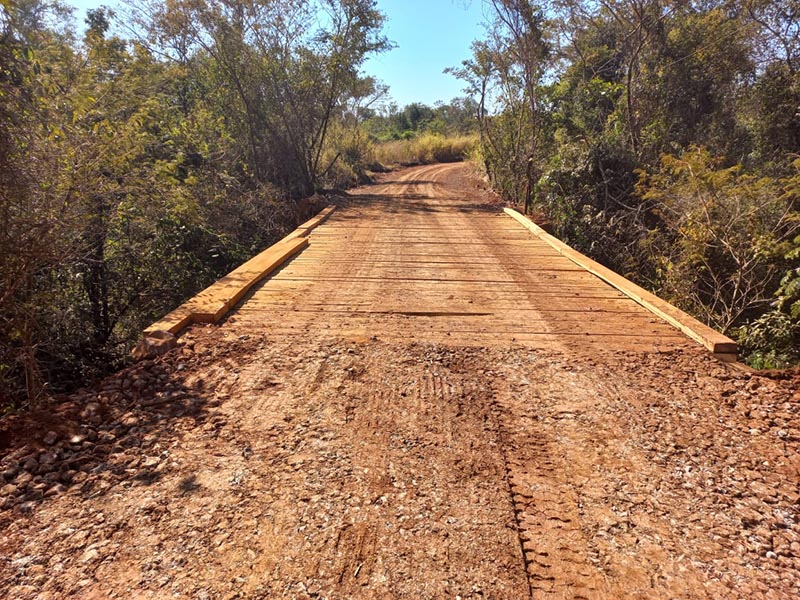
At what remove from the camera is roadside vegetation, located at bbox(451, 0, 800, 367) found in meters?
5.64

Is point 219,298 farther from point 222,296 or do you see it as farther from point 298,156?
point 298,156

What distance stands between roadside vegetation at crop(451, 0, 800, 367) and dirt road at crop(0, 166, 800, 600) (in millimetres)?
2019

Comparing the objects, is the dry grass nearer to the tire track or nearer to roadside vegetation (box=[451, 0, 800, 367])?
roadside vegetation (box=[451, 0, 800, 367])

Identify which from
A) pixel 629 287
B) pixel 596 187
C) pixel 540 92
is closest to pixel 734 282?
pixel 629 287

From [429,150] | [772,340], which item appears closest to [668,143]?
[772,340]

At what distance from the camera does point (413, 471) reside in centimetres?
220

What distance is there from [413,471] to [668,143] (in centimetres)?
1213

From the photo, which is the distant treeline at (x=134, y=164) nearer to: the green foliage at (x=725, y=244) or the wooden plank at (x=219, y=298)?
the wooden plank at (x=219, y=298)

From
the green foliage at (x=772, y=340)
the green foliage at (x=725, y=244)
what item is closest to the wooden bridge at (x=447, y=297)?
the green foliage at (x=772, y=340)

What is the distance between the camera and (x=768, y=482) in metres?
2.13

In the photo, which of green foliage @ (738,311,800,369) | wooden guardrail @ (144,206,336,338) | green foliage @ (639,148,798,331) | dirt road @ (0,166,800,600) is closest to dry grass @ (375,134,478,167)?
green foliage @ (639,148,798,331)

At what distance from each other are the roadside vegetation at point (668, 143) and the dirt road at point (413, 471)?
2019 millimetres

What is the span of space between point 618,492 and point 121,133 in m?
5.26

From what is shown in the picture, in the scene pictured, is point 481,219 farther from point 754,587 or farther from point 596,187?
point 754,587
